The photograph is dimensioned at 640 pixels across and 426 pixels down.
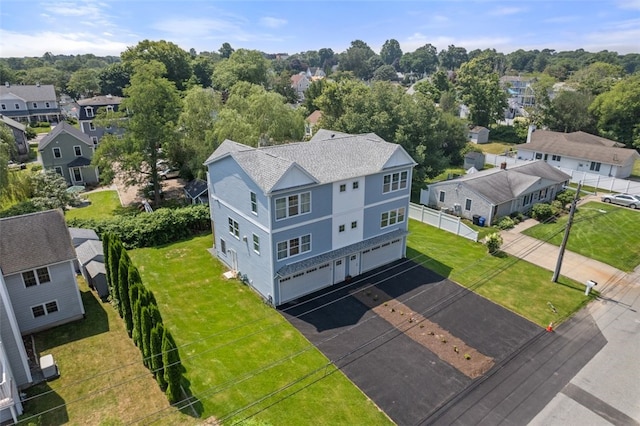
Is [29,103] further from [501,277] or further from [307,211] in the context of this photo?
[501,277]

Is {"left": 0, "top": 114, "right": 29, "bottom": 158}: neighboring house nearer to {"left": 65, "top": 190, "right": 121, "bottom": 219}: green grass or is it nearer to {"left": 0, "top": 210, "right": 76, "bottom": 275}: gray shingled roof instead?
{"left": 65, "top": 190, "right": 121, "bottom": 219}: green grass

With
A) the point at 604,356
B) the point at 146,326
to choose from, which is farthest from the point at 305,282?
the point at 604,356

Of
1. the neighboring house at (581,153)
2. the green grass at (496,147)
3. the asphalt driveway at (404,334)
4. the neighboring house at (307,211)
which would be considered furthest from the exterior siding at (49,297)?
the green grass at (496,147)

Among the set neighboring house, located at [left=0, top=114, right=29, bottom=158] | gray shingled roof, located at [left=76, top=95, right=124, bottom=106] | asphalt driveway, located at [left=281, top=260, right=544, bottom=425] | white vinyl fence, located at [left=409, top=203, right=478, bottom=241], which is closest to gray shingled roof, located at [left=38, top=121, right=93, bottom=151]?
gray shingled roof, located at [left=76, top=95, right=124, bottom=106]

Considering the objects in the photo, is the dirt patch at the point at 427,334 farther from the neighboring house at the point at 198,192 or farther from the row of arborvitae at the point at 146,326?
the neighboring house at the point at 198,192

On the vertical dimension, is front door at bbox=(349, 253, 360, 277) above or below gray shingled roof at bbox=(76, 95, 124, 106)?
below

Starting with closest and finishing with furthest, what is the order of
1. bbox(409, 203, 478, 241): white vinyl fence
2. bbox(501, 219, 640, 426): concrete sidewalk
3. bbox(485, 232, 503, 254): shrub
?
bbox(501, 219, 640, 426): concrete sidewalk
bbox(485, 232, 503, 254): shrub
bbox(409, 203, 478, 241): white vinyl fence
